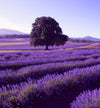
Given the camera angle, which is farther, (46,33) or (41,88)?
(46,33)

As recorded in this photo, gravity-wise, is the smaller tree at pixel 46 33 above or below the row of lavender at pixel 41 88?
above

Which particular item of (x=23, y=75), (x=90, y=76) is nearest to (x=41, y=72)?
(x=23, y=75)

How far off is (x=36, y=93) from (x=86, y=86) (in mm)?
1215

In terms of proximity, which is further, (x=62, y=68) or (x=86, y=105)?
(x=62, y=68)

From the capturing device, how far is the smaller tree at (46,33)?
74.8ft

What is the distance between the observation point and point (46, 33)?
74.2 ft

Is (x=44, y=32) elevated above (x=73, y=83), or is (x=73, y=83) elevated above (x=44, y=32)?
(x=44, y=32)

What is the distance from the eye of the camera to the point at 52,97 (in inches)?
112

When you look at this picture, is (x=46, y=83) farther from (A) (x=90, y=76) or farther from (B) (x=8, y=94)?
(A) (x=90, y=76)

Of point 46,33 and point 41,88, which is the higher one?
point 46,33

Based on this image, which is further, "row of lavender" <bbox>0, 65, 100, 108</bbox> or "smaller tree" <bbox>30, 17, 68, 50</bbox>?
"smaller tree" <bbox>30, 17, 68, 50</bbox>

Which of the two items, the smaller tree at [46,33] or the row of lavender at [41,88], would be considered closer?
the row of lavender at [41,88]

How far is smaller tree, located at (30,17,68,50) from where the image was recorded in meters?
22.8

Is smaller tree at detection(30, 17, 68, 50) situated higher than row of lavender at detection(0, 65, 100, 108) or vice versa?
smaller tree at detection(30, 17, 68, 50)
